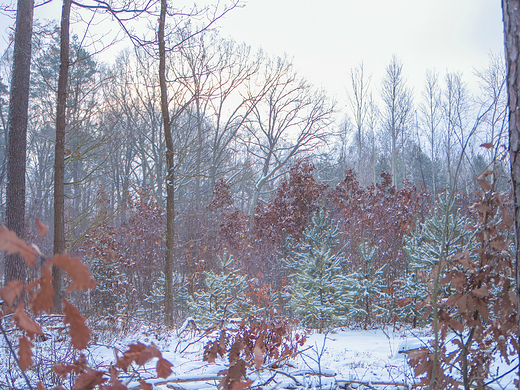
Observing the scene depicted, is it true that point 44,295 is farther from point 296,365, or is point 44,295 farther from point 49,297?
point 296,365

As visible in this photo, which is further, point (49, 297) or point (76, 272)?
point (49, 297)

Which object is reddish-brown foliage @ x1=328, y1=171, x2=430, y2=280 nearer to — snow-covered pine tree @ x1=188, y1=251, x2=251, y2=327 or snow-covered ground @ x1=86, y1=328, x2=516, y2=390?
snow-covered pine tree @ x1=188, y1=251, x2=251, y2=327

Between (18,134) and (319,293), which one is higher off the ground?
(18,134)

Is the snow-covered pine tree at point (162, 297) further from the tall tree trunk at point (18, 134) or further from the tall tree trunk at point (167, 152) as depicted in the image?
the tall tree trunk at point (18, 134)

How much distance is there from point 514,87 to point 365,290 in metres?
6.11

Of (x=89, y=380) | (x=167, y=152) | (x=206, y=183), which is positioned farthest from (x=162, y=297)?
(x=206, y=183)

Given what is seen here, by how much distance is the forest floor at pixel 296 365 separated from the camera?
2.55 meters

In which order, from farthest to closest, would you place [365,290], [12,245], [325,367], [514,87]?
[365,290] < [325,367] < [514,87] < [12,245]

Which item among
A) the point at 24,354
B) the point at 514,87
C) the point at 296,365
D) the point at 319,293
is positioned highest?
the point at 514,87

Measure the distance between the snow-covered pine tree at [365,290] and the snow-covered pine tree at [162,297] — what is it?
4.12 meters

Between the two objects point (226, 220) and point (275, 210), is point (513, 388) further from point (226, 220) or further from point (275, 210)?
point (226, 220)

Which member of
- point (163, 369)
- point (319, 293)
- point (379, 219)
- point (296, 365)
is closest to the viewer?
point (163, 369)

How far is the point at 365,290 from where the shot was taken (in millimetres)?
7156

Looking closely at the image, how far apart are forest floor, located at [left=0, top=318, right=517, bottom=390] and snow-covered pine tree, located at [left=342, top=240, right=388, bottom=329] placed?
36.0 inches
